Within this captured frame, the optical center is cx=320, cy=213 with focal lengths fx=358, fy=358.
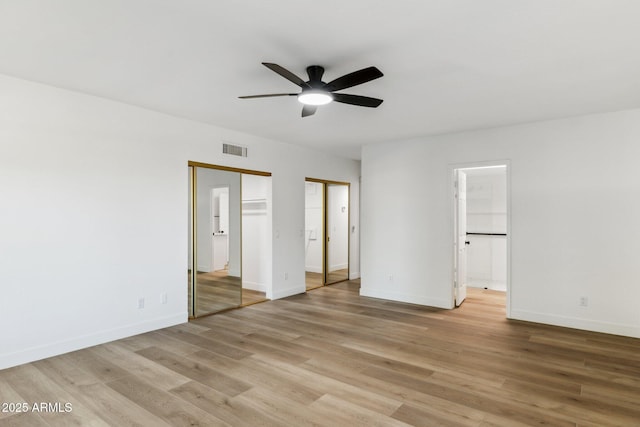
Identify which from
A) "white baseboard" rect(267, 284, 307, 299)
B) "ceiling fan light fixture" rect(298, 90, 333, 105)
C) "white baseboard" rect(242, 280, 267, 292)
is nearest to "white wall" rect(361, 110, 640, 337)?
"white baseboard" rect(267, 284, 307, 299)

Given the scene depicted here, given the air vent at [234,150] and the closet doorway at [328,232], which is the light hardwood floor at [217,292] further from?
the closet doorway at [328,232]

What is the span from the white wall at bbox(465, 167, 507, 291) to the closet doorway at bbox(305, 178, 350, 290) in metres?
2.55

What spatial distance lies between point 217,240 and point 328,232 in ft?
9.18

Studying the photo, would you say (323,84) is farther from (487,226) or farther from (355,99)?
(487,226)

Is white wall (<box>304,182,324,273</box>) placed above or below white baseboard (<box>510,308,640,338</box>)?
above

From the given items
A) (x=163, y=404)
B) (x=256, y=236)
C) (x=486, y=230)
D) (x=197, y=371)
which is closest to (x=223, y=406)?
(x=163, y=404)

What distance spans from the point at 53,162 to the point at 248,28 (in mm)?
2556

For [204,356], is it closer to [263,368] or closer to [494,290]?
[263,368]

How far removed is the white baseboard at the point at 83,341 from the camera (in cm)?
332

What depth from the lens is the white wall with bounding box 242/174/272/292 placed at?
6.07 m

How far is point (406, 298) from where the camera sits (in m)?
5.89

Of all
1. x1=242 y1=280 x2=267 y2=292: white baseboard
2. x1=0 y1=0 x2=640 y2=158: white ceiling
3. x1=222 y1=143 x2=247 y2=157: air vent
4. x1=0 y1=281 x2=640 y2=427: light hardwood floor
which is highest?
x1=0 y1=0 x2=640 y2=158: white ceiling

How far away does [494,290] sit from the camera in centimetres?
679

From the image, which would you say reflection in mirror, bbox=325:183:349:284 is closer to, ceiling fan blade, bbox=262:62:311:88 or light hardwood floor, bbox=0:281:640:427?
light hardwood floor, bbox=0:281:640:427
